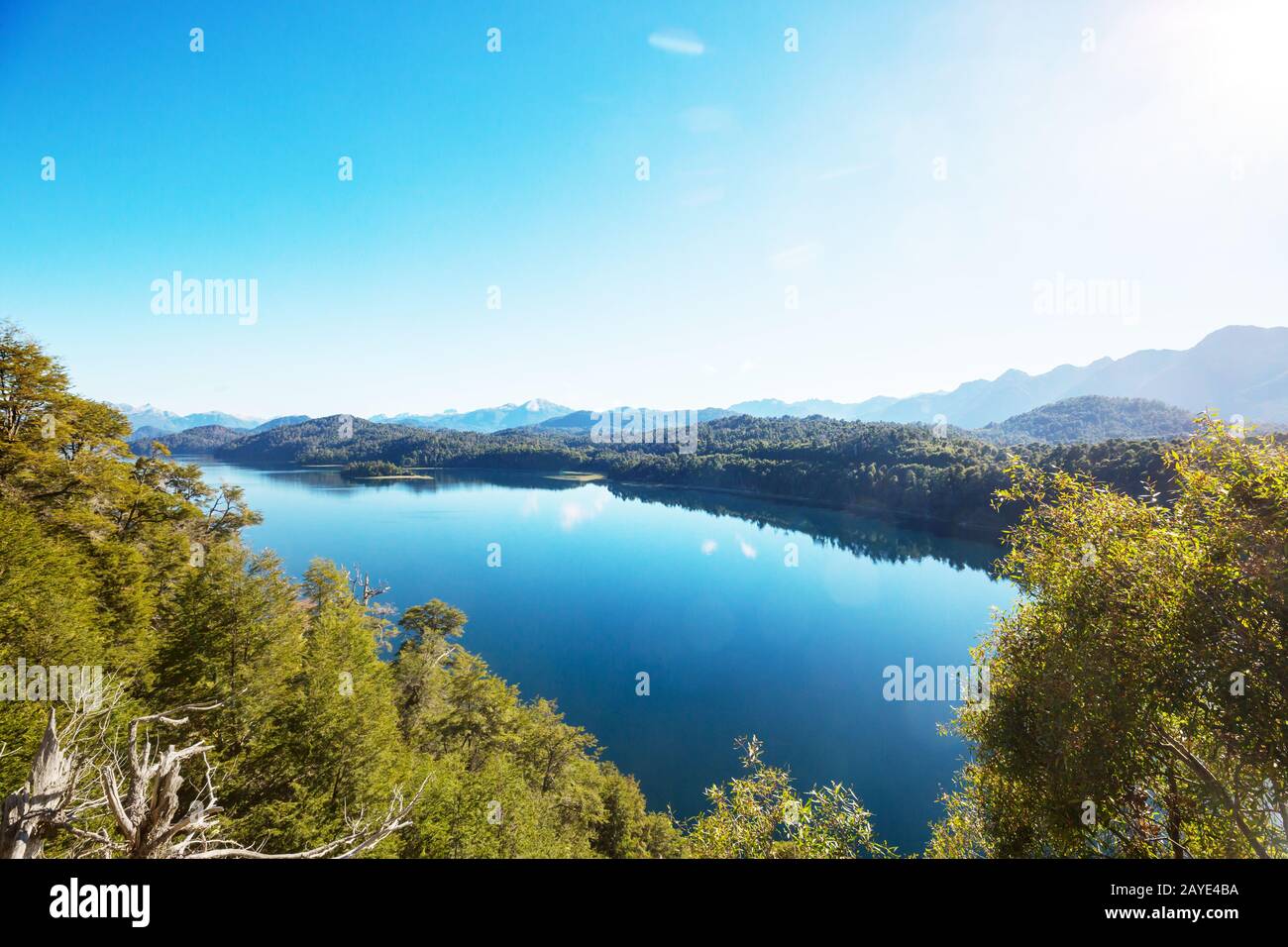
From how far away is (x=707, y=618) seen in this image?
44.8 metres

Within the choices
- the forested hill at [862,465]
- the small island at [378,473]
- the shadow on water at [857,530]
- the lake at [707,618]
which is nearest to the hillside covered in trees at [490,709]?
the lake at [707,618]

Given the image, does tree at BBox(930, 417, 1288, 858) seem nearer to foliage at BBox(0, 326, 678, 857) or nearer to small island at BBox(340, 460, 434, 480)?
foliage at BBox(0, 326, 678, 857)

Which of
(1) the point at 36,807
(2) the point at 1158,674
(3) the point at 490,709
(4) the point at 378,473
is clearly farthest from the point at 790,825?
(4) the point at 378,473

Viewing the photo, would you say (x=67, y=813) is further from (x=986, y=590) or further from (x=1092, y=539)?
(x=986, y=590)

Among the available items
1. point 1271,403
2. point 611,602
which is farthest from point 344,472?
point 1271,403

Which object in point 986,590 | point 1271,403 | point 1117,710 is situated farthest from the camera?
point 1271,403

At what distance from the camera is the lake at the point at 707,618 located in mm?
25109

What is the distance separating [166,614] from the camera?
15.8m

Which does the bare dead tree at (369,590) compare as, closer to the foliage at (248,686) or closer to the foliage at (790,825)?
the foliage at (248,686)

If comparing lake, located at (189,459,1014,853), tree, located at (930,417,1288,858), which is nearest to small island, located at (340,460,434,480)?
lake, located at (189,459,1014,853)

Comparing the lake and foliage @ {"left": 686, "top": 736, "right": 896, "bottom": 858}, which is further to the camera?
the lake

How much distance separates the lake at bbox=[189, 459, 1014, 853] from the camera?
989 inches
